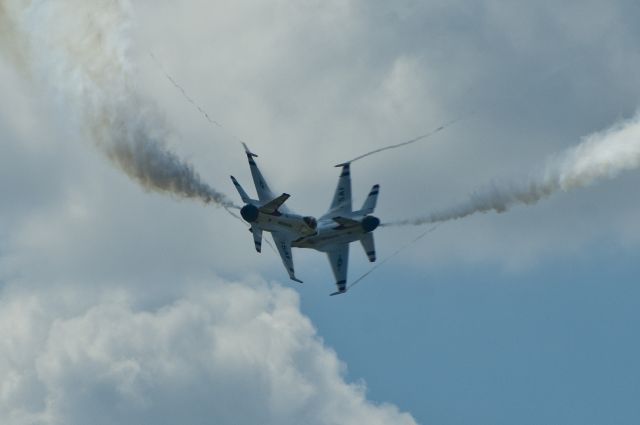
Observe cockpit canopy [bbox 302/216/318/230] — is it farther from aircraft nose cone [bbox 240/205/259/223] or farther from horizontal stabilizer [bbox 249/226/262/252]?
aircraft nose cone [bbox 240/205/259/223]

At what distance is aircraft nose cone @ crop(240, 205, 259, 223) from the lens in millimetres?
68662

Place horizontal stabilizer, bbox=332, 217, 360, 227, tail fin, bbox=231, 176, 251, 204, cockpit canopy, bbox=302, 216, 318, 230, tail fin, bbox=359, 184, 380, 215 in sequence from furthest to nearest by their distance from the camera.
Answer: tail fin, bbox=359, 184, 380, 215 < horizontal stabilizer, bbox=332, 217, 360, 227 < cockpit canopy, bbox=302, 216, 318, 230 < tail fin, bbox=231, 176, 251, 204

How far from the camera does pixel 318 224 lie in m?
74.5

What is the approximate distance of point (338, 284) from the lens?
76.1 meters

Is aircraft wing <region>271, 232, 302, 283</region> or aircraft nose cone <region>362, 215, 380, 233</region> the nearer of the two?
aircraft wing <region>271, 232, 302, 283</region>

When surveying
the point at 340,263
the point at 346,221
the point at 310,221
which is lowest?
the point at 310,221

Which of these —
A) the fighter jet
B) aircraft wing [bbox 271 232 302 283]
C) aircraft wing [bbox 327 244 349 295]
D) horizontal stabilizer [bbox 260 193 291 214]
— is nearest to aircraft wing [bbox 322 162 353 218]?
the fighter jet

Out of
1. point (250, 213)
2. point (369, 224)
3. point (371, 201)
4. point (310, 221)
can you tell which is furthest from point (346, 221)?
point (250, 213)

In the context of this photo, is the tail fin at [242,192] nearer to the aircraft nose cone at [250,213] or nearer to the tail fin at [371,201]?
the aircraft nose cone at [250,213]

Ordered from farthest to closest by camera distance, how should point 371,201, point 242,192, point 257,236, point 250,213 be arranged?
point 371,201
point 242,192
point 257,236
point 250,213

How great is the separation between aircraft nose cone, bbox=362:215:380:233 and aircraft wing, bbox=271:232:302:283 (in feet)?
15.4

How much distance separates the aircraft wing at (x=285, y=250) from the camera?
71.1 metres

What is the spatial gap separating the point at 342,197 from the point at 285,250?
23.3 ft

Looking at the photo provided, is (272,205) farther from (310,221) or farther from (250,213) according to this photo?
(310,221)
